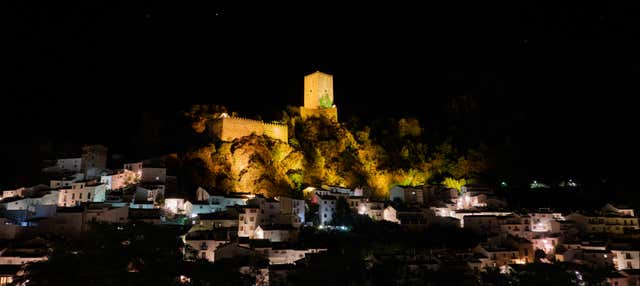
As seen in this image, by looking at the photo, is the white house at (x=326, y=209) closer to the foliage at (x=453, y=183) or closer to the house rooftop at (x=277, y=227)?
the house rooftop at (x=277, y=227)

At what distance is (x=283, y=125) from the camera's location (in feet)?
144

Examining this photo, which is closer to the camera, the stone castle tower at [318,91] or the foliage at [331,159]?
the foliage at [331,159]

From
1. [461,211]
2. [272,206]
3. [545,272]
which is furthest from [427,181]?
[545,272]

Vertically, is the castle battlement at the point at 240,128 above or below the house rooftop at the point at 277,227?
above

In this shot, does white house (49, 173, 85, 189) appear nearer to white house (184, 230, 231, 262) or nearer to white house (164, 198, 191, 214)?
white house (164, 198, 191, 214)

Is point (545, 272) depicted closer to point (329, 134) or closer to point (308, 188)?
point (308, 188)

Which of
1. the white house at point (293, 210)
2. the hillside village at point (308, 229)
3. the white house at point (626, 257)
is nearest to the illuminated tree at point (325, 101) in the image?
the hillside village at point (308, 229)

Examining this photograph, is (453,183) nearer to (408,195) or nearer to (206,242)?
(408,195)

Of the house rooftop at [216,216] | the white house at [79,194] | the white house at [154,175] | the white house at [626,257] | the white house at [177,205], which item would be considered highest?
the white house at [154,175]

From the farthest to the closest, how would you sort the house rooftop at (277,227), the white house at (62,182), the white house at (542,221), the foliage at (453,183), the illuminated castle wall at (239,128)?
1. the foliage at (453,183)
2. the illuminated castle wall at (239,128)
3. the white house at (542,221)
4. the white house at (62,182)
5. the house rooftop at (277,227)

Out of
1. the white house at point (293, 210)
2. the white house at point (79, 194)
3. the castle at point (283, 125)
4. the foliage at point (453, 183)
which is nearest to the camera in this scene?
the white house at point (79, 194)

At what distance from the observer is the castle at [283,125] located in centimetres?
4003

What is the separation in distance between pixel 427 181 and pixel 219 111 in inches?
824

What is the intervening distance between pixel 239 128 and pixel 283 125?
4939mm
